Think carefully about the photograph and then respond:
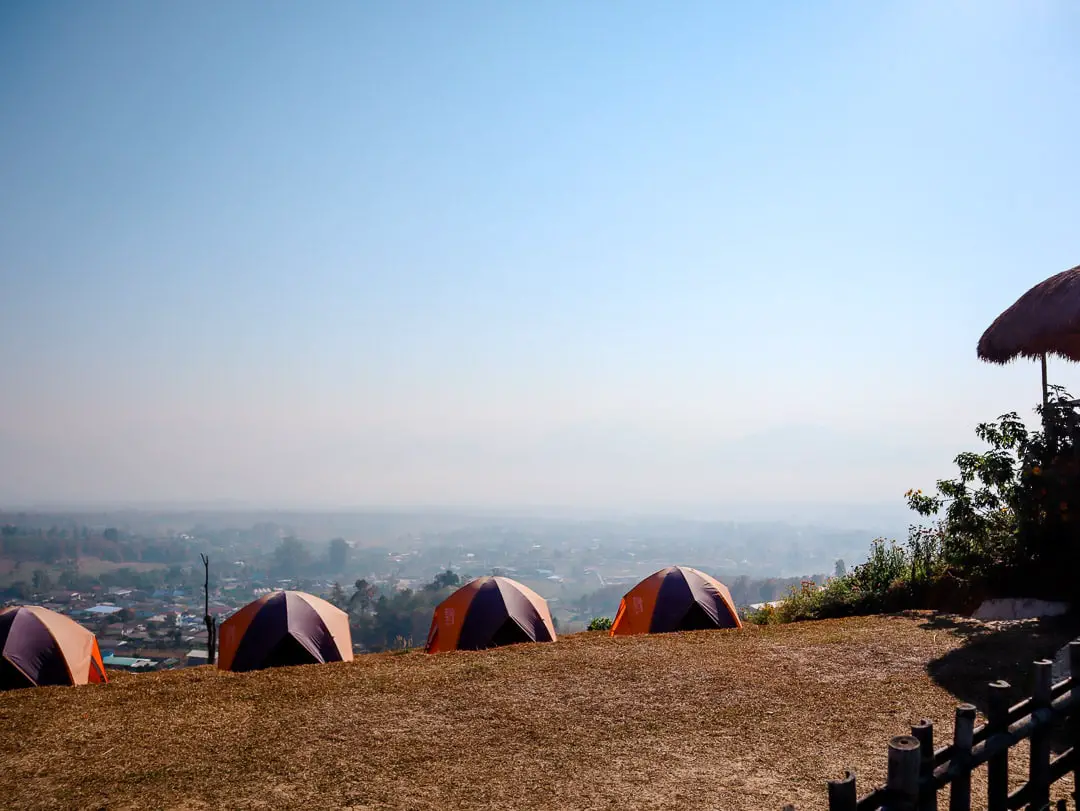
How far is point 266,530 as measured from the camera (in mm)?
194250

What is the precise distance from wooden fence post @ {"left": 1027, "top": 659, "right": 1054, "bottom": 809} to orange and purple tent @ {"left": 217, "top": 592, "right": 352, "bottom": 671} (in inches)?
347

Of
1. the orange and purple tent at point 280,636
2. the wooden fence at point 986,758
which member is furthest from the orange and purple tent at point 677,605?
the wooden fence at point 986,758

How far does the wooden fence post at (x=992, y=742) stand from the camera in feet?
12.5

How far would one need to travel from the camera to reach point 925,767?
11.4ft

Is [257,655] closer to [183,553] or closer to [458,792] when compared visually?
[458,792]

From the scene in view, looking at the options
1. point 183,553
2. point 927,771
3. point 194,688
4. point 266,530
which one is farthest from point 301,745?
point 266,530

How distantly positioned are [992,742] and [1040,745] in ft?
2.22

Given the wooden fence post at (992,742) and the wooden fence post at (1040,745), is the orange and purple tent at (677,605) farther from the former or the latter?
the wooden fence post at (992,742)

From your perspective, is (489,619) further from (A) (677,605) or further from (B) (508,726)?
(B) (508,726)

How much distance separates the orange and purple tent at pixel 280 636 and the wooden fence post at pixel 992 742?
8785 mm

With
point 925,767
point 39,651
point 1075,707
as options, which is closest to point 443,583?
point 39,651

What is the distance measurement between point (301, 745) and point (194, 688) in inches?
97.2

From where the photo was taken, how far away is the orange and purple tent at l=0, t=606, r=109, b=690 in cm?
969

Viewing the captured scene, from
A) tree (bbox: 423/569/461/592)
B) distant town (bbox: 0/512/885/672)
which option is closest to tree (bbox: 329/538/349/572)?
distant town (bbox: 0/512/885/672)
